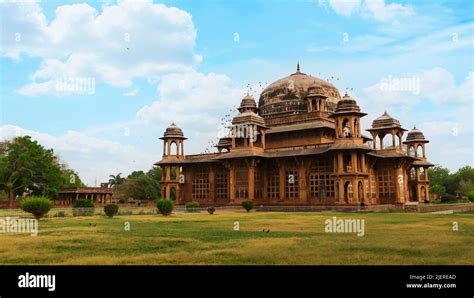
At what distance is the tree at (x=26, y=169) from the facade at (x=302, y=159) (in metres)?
12.8

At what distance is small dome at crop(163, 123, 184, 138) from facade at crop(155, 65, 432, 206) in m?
0.11

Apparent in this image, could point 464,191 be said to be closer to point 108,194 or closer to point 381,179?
point 381,179

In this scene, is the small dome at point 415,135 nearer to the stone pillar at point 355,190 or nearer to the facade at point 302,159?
the facade at point 302,159

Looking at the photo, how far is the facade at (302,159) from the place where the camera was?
3716 cm

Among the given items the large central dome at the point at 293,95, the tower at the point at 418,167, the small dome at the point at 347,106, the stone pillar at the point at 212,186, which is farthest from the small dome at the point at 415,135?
the stone pillar at the point at 212,186

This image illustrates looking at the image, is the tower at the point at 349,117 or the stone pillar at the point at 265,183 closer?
the tower at the point at 349,117

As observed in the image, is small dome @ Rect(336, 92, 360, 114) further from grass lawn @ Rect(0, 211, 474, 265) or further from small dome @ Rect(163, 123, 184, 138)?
grass lawn @ Rect(0, 211, 474, 265)

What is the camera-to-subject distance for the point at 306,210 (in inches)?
1380

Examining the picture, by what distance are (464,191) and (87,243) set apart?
66.0 m

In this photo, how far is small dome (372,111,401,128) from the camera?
43.1m

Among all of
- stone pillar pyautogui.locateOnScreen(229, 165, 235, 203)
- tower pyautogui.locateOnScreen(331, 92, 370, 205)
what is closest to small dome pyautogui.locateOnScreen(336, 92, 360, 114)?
tower pyautogui.locateOnScreen(331, 92, 370, 205)
